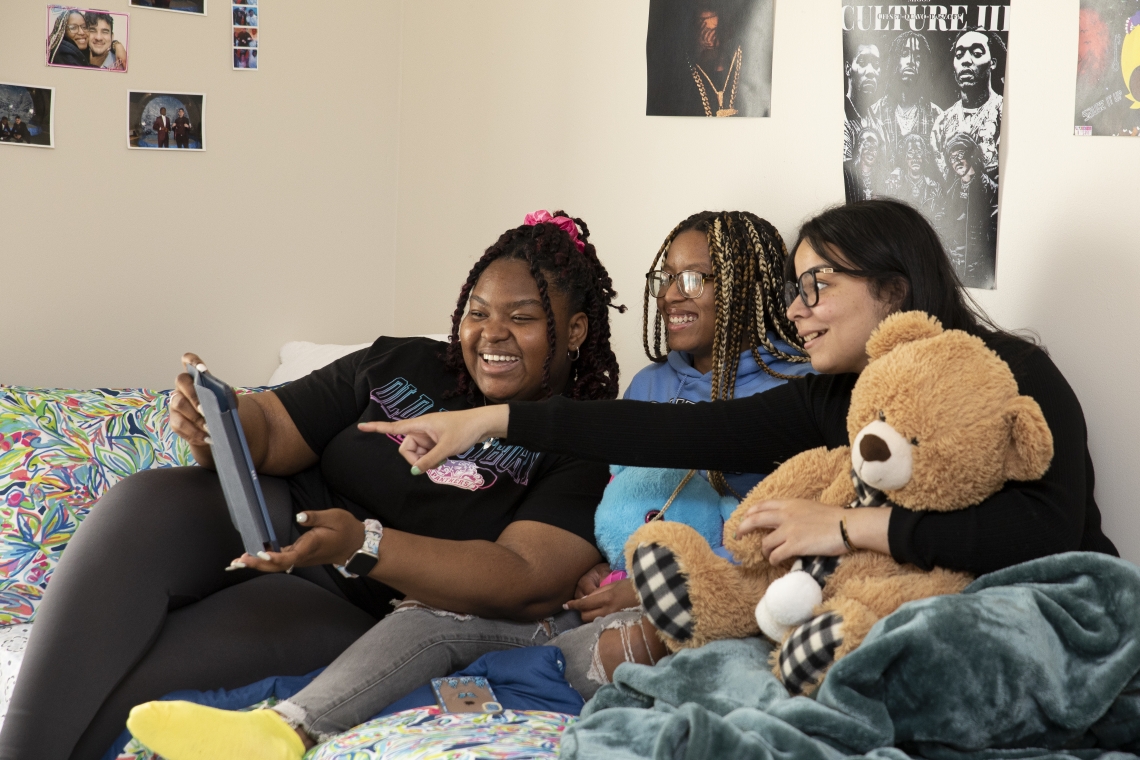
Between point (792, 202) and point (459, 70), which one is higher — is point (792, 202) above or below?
below

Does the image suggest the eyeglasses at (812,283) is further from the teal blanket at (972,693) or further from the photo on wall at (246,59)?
the photo on wall at (246,59)

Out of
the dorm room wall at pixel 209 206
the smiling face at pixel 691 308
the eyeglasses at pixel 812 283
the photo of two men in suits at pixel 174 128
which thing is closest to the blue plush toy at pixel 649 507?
the smiling face at pixel 691 308

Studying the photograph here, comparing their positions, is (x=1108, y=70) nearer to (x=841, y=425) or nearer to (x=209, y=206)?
(x=841, y=425)

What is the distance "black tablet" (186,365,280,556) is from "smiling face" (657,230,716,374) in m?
0.73

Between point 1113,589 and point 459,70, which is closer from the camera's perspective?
point 1113,589

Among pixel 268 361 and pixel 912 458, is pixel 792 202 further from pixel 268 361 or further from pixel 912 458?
pixel 268 361

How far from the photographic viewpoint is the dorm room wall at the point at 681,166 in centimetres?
138

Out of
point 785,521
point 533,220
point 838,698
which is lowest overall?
point 838,698

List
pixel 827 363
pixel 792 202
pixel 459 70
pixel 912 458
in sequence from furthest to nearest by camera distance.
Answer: pixel 459 70
pixel 792 202
pixel 827 363
pixel 912 458

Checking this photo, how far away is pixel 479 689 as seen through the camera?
140cm

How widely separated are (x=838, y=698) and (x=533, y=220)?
3.75 ft

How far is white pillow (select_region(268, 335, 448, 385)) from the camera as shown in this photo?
2508 millimetres

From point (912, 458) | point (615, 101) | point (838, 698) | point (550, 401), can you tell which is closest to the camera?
point (838, 698)

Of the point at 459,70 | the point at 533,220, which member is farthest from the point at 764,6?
the point at 459,70
